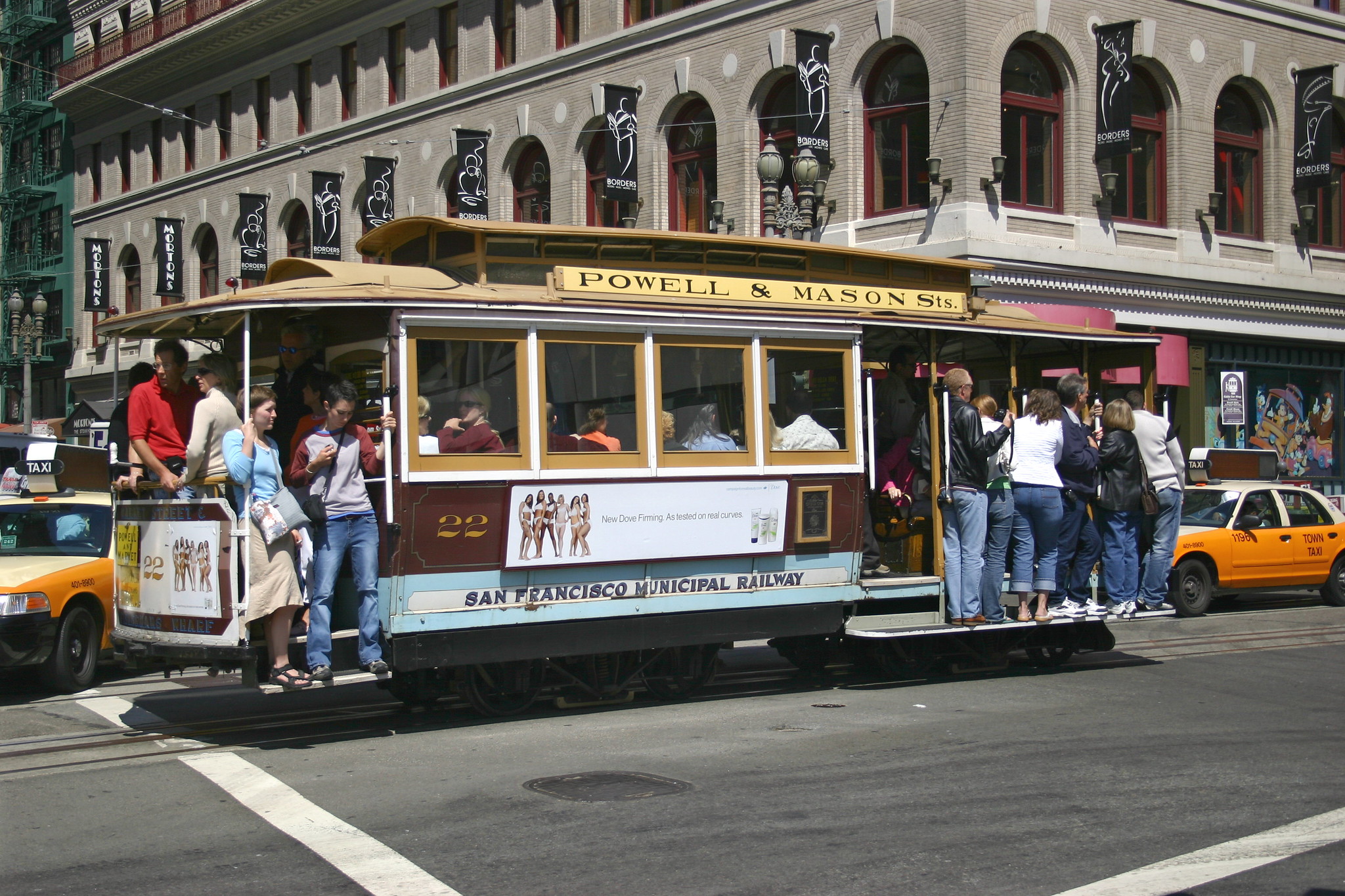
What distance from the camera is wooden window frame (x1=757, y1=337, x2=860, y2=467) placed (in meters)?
9.91

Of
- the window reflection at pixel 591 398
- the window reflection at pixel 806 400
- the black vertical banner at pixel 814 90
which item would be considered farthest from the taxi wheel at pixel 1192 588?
the black vertical banner at pixel 814 90

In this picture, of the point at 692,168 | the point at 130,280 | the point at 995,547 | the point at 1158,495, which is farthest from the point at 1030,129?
the point at 130,280

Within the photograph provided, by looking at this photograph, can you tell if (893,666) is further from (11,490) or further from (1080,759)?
(11,490)

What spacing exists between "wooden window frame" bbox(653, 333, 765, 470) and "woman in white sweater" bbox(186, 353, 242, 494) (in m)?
2.72

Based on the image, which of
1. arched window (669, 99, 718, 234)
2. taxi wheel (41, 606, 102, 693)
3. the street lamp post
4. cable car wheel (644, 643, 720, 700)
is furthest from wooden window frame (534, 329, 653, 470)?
the street lamp post

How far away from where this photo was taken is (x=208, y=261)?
40281 millimetres

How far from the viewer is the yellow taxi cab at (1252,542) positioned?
642 inches

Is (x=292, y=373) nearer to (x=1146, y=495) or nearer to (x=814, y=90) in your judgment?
(x=1146, y=495)

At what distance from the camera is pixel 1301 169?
86.5ft

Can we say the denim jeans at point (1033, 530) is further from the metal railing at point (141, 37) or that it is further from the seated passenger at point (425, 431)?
the metal railing at point (141, 37)

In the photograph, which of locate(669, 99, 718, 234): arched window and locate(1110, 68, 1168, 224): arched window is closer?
locate(1110, 68, 1168, 224): arched window

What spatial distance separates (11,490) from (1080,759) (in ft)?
32.4

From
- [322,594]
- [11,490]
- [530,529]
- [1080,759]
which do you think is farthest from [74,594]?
[1080,759]

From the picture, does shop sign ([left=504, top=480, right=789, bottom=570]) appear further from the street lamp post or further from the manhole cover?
the street lamp post
